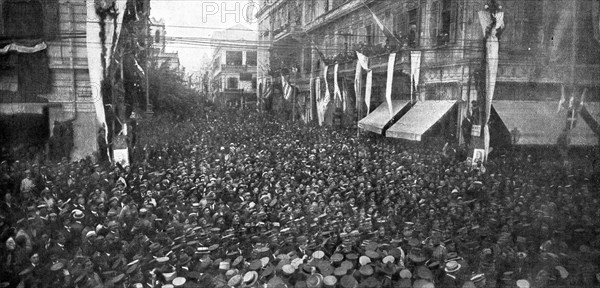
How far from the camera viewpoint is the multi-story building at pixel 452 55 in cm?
905

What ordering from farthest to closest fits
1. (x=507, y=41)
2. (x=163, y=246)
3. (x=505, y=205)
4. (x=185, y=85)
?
1. (x=185, y=85)
2. (x=507, y=41)
3. (x=505, y=205)
4. (x=163, y=246)

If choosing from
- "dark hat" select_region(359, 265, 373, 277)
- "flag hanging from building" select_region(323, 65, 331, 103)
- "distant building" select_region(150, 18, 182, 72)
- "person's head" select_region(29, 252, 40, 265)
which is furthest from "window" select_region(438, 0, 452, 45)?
"person's head" select_region(29, 252, 40, 265)

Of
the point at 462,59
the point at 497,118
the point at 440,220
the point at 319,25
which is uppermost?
the point at 319,25

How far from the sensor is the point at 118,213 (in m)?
6.50

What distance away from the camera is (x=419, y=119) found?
10891mm

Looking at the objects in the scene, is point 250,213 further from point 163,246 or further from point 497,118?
point 497,118

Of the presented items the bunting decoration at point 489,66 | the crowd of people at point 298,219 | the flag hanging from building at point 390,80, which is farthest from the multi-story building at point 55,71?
the bunting decoration at point 489,66

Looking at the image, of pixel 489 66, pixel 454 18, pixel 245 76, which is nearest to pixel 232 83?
pixel 245 76

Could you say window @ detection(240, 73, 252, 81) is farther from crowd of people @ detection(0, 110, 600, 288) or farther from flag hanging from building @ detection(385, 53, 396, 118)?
flag hanging from building @ detection(385, 53, 396, 118)

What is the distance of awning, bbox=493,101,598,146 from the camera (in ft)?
→ 28.4

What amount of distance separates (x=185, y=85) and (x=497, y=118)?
10941 mm

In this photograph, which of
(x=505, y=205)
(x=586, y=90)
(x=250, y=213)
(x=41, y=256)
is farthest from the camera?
(x=586, y=90)

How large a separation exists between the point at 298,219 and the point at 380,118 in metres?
5.58

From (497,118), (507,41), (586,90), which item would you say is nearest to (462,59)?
(507,41)
